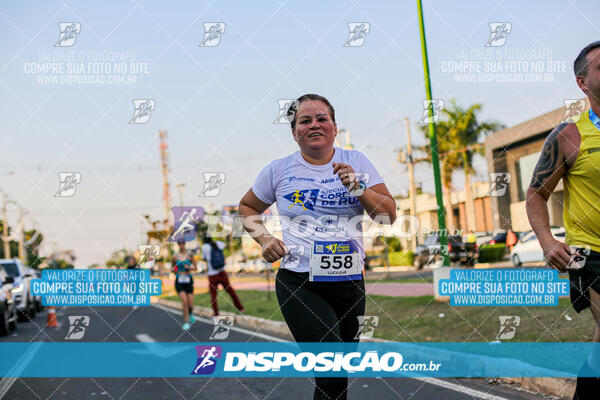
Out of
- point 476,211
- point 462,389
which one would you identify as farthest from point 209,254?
point 476,211

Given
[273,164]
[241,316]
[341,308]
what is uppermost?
[273,164]

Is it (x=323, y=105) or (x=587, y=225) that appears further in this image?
(x=323, y=105)

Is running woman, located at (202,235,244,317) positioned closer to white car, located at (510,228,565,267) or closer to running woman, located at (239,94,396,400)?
running woman, located at (239,94,396,400)

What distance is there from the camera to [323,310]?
11.5 ft

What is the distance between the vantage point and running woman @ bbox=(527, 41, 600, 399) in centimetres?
304

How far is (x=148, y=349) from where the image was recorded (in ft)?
32.0

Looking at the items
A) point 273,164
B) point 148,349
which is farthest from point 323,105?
point 148,349

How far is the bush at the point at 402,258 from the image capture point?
118 feet

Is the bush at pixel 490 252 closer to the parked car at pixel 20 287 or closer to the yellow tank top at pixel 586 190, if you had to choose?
the parked car at pixel 20 287

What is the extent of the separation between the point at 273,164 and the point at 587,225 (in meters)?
1.69

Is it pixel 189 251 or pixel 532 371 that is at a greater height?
pixel 189 251

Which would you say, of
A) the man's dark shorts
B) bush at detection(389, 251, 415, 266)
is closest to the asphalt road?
the man's dark shorts

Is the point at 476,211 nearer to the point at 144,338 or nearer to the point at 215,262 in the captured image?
the point at 215,262

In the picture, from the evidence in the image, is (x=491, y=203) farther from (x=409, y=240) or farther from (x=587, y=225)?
(x=587, y=225)
